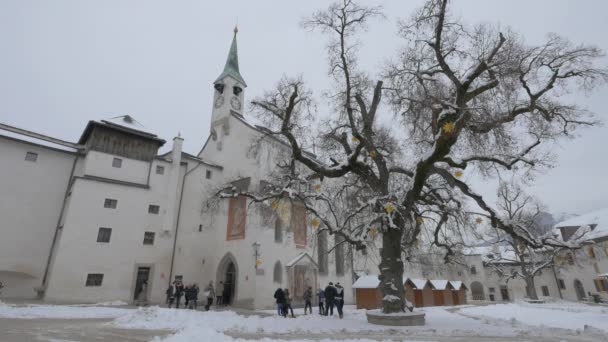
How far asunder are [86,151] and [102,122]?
108 inches

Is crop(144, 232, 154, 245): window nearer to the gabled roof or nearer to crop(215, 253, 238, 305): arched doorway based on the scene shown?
crop(215, 253, 238, 305): arched doorway

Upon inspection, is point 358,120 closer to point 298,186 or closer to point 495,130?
point 298,186

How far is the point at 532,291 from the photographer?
3531 cm

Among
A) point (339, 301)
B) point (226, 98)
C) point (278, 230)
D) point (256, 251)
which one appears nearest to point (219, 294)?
point (256, 251)

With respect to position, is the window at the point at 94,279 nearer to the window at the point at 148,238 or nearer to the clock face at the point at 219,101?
the window at the point at 148,238

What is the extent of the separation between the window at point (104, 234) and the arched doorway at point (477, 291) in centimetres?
6011

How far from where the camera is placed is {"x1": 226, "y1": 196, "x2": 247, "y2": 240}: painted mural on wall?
87.3ft

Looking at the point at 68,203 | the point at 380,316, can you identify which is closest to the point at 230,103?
the point at 68,203

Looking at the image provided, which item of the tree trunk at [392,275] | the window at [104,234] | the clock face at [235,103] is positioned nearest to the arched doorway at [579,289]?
the tree trunk at [392,275]

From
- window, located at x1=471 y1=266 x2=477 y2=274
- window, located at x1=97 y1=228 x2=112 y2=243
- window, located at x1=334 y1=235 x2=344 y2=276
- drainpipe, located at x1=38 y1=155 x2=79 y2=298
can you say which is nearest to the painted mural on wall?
window, located at x1=97 y1=228 x2=112 y2=243

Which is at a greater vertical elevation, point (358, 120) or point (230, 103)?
point (230, 103)

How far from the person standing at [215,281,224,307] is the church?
1.88 ft

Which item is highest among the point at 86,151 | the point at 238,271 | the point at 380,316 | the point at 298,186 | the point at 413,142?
the point at 86,151

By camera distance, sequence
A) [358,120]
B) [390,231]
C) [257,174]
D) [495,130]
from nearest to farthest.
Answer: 1. [495,130]
2. [390,231]
3. [358,120]
4. [257,174]
